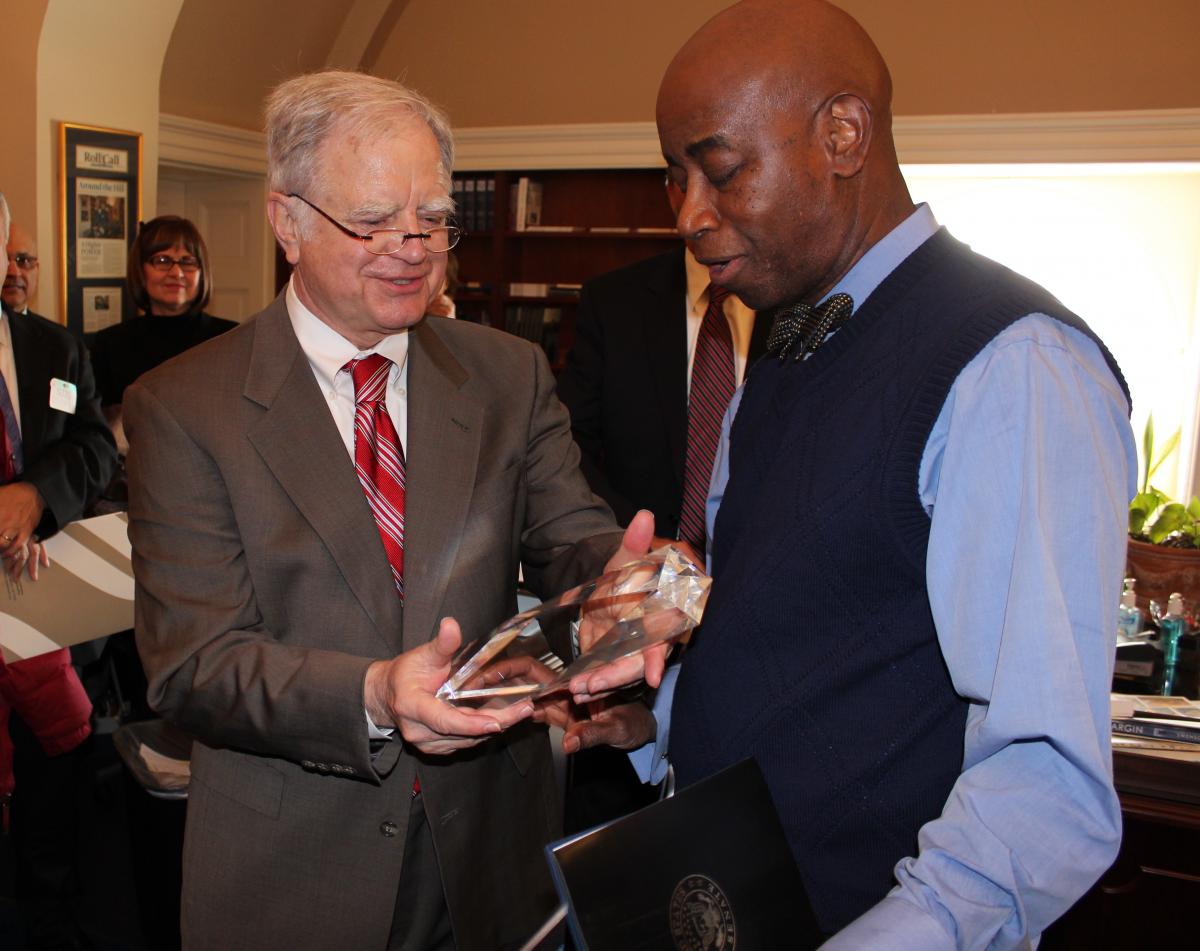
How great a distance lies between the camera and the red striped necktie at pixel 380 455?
1.53m

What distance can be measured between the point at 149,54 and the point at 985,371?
5.98 meters

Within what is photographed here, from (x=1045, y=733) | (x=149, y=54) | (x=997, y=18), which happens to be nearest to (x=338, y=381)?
(x=1045, y=733)

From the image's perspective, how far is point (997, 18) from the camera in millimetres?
5871

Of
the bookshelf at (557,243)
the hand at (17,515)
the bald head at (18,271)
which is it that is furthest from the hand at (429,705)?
the bookshelf at (557,243)

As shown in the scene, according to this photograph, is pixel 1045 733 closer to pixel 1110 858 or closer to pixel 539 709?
pixel 1110 858

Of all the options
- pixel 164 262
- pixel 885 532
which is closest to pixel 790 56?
pixel 885 532

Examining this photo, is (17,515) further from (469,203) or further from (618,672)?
(469,203)

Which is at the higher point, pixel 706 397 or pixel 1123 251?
pixel 1123 251

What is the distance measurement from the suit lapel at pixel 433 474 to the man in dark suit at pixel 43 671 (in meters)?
1.65

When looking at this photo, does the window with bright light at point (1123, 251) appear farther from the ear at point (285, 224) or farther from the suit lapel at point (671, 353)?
the ear at point (285, 224)

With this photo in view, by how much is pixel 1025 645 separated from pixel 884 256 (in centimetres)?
49

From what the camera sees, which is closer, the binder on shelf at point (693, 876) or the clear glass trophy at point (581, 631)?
the binder on shelf at point (693, 876)

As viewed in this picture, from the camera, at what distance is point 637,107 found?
687 cm

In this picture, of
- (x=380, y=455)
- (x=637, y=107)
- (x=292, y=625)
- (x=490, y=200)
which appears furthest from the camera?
(x=490, y=200)
